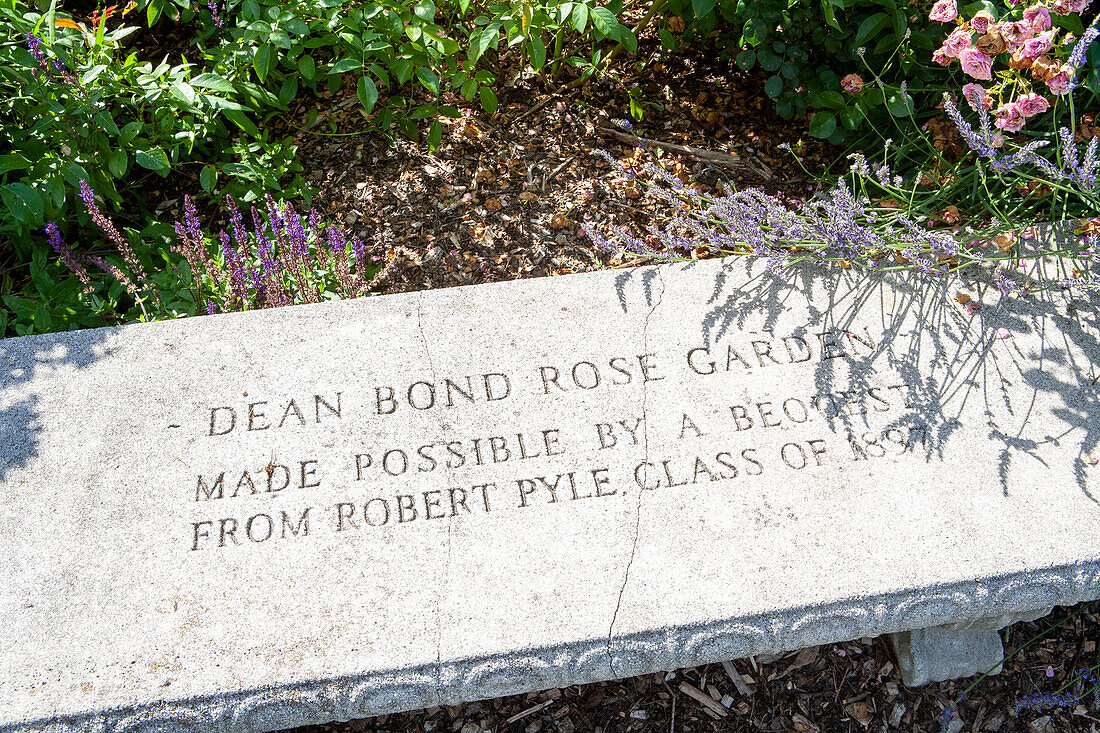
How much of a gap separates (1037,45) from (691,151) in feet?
3.93

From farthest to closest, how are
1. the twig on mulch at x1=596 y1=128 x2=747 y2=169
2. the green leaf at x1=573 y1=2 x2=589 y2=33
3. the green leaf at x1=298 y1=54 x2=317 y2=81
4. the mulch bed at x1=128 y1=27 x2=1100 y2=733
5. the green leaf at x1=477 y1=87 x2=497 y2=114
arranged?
the twig on mulch at x1=596 y1=128 x2=747 y2=169, the green leaf at x1=477 y1=87 x2=497 y2=114, the green leaf at x1=298 y1=54 x2=317 y2=81, the green leaf at x1=573 y1=2 x2=589 y2=33, the mulch bed at x1=128 y1=27 x2=1100 y2=733

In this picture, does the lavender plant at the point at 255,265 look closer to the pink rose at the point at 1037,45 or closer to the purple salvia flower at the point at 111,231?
the purple salvia flower at the point at 111,231

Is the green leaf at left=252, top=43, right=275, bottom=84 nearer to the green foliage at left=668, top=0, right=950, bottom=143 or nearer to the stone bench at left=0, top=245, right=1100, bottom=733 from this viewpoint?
the stone bench at left=0, top=245, right=1100, bottom=733

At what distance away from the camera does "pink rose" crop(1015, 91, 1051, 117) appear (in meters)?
1.98

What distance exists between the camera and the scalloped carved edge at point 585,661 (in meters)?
1.60

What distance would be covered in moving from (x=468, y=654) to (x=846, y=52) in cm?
225

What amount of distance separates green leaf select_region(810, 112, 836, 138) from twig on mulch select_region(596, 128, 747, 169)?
0.36 meters

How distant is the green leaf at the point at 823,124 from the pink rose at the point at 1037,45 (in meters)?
0.64

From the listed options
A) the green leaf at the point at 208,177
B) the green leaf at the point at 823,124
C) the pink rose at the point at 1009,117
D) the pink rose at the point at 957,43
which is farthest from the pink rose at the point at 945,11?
the green leaf at the point at 208,177

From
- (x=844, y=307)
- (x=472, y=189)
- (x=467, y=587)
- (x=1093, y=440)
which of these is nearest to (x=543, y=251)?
(x=472, y=189)

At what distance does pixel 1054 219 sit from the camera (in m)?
2.27

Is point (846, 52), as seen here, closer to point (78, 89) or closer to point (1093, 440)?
point (1093, 440)

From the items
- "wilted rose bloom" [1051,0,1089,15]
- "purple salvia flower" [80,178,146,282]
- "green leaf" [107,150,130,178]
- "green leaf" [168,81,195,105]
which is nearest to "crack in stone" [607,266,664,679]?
"wilted rose bloom" [1051,0,1089,15]

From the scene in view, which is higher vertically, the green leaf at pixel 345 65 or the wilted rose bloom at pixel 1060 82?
the wilted rose bloom at pixel 1060 82
